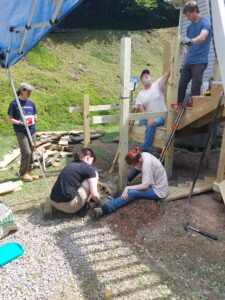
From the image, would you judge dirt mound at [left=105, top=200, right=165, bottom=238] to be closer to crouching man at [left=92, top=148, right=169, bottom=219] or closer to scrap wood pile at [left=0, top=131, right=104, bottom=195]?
crouching man at [left=92, top=148, right=169, bottom=219]

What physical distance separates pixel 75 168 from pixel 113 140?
559 cm

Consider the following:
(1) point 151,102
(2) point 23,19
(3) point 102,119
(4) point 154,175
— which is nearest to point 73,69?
(3) point 102,119

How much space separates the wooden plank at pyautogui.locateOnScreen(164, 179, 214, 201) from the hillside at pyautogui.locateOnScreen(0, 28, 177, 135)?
25.8ft

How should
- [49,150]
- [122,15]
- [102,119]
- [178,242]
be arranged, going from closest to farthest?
[178,242]
[102,119]
[49,150]
[122,15]

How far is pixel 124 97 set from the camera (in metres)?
5.27

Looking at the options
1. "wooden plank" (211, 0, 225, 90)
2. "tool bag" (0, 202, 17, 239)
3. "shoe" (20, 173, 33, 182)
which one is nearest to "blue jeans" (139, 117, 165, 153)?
"shoe" (20, 173, 33, 182)

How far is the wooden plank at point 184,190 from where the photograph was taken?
209 inches

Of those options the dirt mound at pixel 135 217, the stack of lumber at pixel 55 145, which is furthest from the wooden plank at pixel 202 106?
the stack of lumber at pixel 55 145

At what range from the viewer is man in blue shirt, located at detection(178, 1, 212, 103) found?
17.6ft

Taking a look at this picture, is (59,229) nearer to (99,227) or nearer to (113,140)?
(99,227)

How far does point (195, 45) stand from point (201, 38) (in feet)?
0.74

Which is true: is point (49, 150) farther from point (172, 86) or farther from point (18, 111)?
point (172, 86)

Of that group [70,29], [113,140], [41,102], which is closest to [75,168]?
[113,140]

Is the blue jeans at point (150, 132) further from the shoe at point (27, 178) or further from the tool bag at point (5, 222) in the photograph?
the tool bag at point (5, 222)
